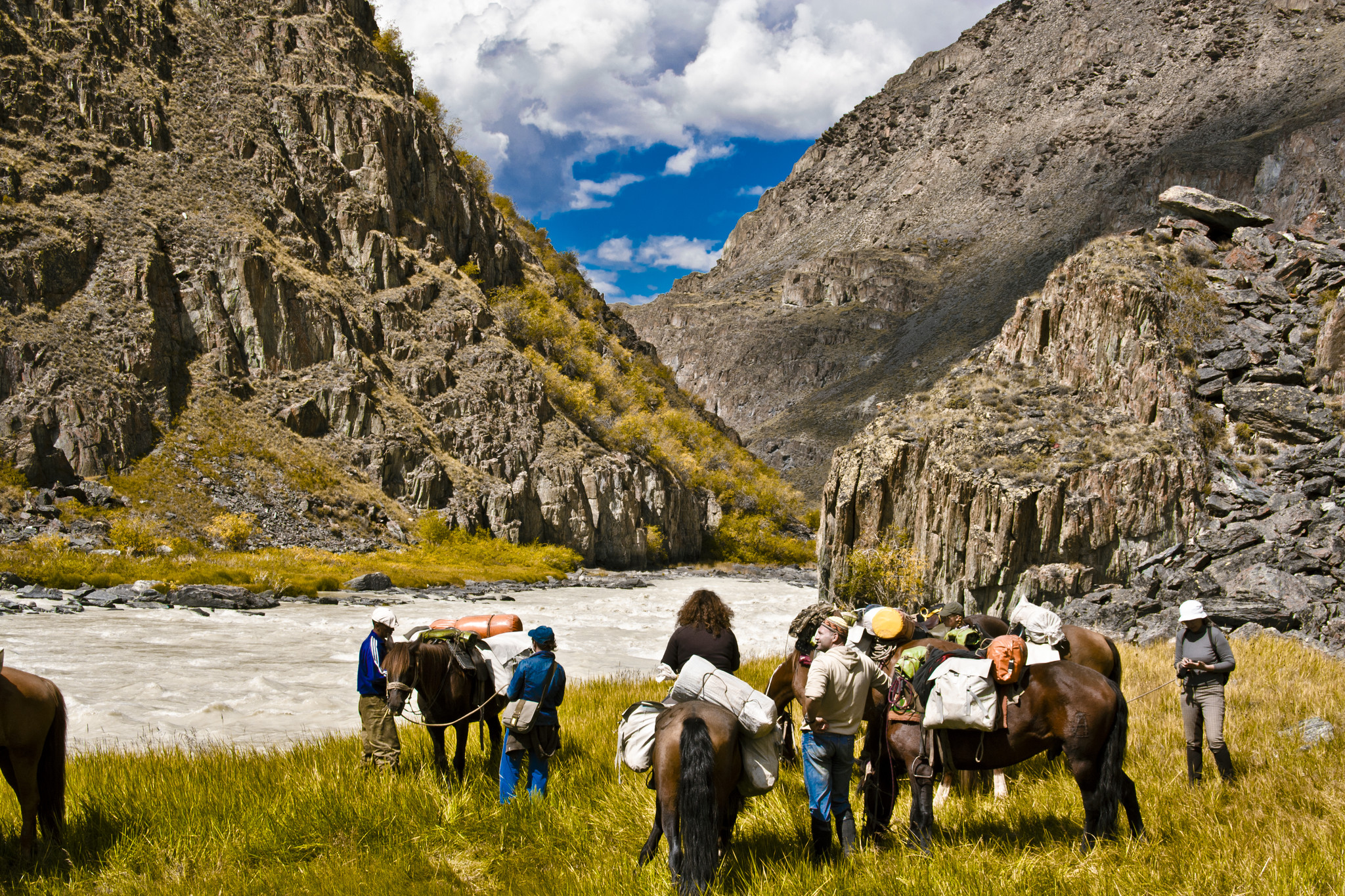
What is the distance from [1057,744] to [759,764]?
2622mm

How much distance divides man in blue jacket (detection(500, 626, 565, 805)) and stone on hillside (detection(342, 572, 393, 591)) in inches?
1224

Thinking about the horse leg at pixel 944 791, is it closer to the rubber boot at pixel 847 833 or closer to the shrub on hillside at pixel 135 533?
the rubber boot at pixel 847 833

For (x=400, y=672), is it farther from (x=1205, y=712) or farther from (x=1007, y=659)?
(x=1205, y=712)

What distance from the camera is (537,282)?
7550cm

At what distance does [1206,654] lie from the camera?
8.19 metres

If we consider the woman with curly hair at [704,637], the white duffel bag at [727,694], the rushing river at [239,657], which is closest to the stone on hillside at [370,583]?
the rushing river at [239,657]

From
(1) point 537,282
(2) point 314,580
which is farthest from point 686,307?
(2) point 314,580

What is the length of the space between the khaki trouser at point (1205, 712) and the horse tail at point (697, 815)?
5.78m

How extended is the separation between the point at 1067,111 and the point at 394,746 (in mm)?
180766

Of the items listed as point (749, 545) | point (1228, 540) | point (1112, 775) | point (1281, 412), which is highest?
point (1281, 412)

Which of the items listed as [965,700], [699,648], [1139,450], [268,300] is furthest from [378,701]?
[268,300]

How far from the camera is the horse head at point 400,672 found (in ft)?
25.1

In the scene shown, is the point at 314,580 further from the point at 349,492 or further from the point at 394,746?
the point at 394,746

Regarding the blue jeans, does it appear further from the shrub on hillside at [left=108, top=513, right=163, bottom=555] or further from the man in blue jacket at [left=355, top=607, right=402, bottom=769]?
the shrub on hillside at [left=108, top=513, right=163, bottom=555]
